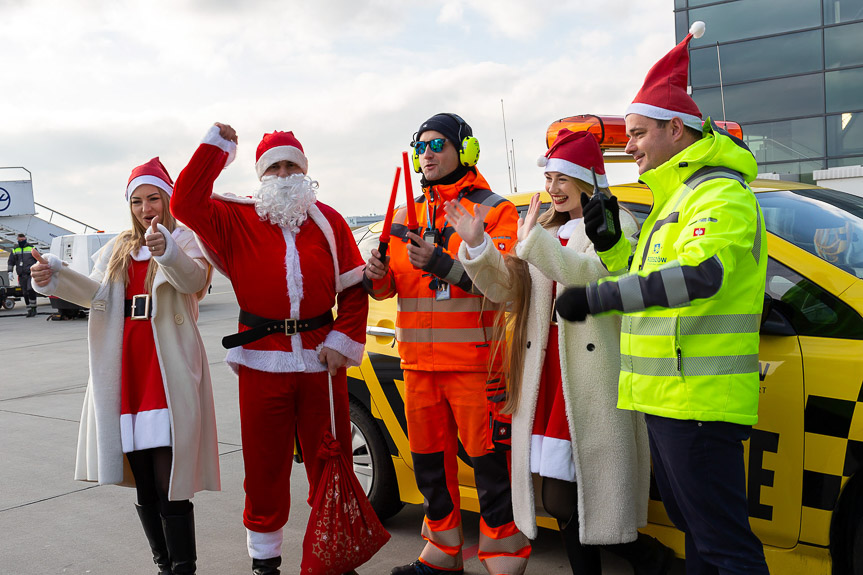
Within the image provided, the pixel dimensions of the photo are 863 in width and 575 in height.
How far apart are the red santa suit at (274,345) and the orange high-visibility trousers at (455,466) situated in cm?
35

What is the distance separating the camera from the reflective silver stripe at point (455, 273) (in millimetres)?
3240

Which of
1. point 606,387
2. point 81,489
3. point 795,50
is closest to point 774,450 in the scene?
point 606,387

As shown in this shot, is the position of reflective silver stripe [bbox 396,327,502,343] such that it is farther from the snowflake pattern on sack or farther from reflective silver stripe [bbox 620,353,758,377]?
reflective silver stripe [bbox 620,353,758,377]

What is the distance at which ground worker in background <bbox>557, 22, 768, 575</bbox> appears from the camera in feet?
7.04

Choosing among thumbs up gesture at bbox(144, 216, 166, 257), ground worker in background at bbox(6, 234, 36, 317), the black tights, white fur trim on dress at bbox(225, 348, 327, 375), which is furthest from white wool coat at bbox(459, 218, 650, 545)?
ground worker in background at bbox(6, 234, 36, 317)

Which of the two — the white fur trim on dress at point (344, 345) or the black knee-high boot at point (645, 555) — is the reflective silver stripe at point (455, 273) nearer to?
the white fur trim on dress at point (344, 345)

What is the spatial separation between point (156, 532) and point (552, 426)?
1867 mm

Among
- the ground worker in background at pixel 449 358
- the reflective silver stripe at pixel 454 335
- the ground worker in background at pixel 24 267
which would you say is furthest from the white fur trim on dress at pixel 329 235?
the ground worker in background at pixel 24 267

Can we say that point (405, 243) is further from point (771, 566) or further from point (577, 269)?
point (771, 566)

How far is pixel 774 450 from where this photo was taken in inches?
111

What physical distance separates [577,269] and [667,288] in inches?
32.4

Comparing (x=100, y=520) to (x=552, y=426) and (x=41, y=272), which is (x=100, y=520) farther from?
(x=552, y=426)

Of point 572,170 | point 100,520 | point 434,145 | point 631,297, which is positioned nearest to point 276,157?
point 434,145

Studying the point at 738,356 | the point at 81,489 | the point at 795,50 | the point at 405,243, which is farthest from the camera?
the point at 795,50
